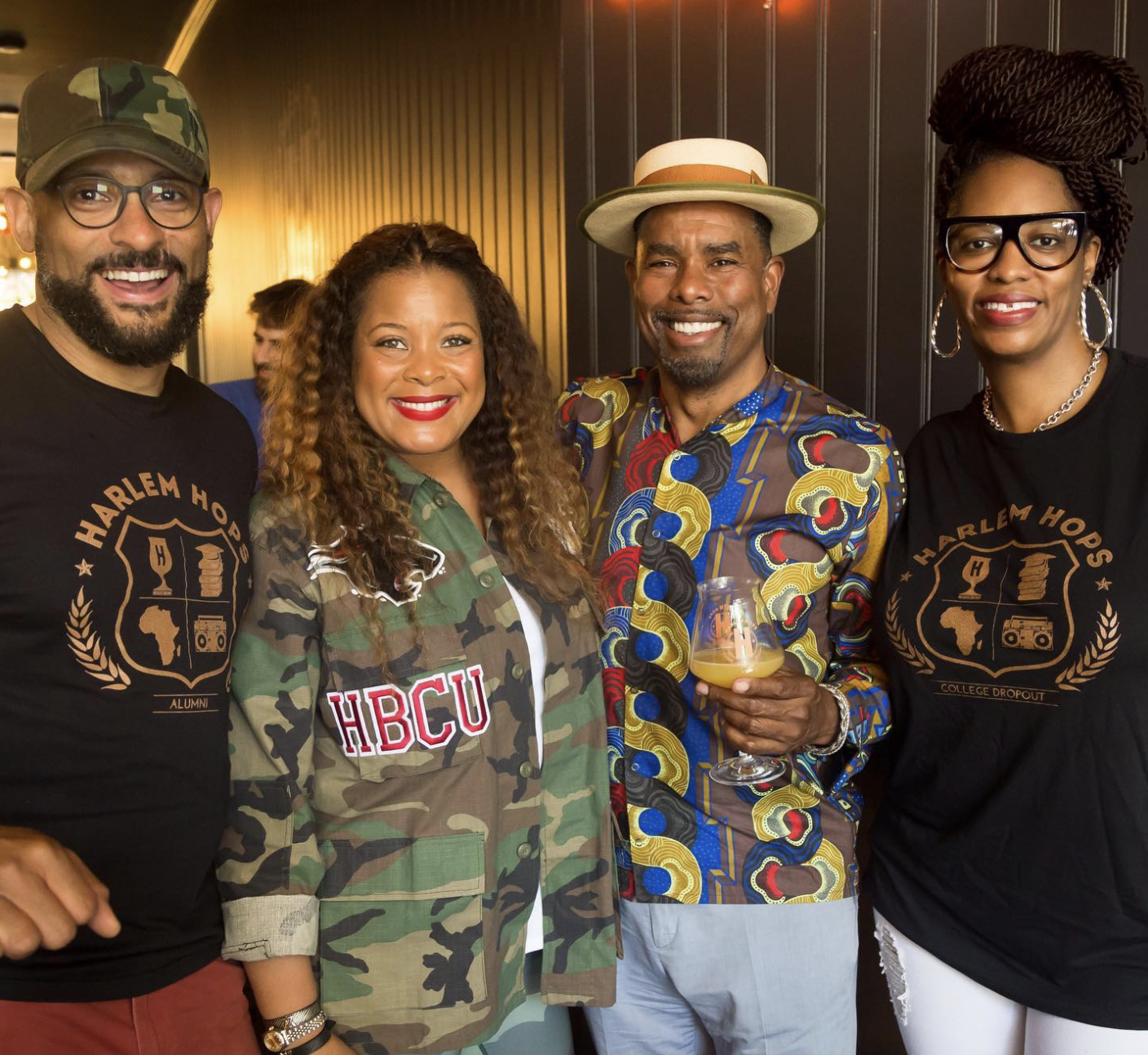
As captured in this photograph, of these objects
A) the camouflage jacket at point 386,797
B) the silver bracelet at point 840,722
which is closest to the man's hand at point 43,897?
the camouflage jacket at point 386,797

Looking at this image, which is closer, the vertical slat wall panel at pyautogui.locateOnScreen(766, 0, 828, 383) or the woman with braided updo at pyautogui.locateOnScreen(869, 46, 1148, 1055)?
the woman with braided updo at pyautogui.locateOnScreen(869, 46, 1148, 1055)

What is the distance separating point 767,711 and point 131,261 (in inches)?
47.0

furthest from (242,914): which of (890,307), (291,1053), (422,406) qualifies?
(890,307)

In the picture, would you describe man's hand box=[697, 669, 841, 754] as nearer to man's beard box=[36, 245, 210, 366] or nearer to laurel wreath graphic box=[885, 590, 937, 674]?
laurel wreath graphic box=[885, 590, 937, 674]

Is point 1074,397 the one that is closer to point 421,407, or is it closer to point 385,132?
point 421,407

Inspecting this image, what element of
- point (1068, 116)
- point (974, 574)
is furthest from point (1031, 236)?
point (974, 574)

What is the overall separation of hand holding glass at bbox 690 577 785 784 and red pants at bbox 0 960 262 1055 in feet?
2.81

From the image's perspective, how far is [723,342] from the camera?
214cm

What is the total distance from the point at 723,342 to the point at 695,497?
1.04 ft

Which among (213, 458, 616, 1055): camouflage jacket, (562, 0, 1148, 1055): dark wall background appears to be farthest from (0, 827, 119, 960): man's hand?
(562, 0, 1148, 1055): dark wall background

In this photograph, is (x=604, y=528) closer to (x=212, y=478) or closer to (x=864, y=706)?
(x=864, y=706)

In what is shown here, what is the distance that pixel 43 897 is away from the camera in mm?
1132

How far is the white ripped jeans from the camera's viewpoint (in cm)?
157

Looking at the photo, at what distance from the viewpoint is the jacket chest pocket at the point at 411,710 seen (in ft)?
5.44
